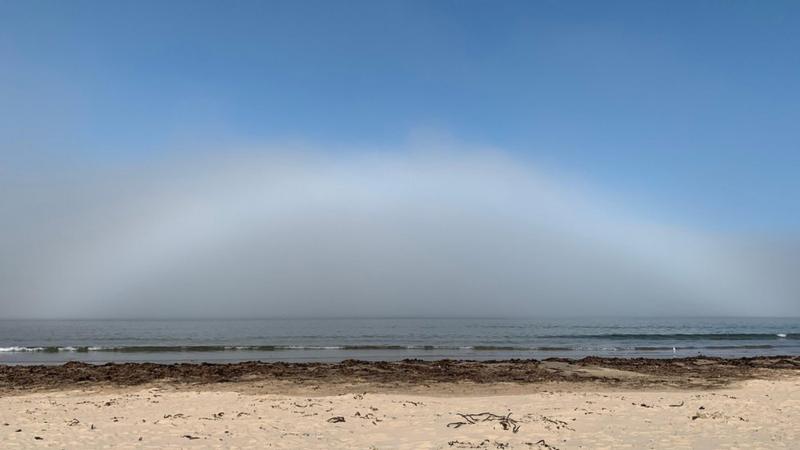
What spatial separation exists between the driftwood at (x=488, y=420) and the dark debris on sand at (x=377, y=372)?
649cm

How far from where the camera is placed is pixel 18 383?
16562 millimetres

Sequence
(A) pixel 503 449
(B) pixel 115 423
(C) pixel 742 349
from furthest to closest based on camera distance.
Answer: (C) pixel 742 349
(B) pixel 115 423
(A) pixel 503 449

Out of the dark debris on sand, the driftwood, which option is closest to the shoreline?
the dark debris on sand

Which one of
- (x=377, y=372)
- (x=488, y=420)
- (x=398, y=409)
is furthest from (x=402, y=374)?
(x=488, y=420)

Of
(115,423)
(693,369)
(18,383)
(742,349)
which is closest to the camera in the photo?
(115,423)

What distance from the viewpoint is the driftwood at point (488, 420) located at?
9609mm

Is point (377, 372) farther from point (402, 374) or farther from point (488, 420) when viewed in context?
point (488, 420)

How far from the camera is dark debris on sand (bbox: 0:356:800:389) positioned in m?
17.2

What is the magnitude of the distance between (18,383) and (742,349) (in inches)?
1643

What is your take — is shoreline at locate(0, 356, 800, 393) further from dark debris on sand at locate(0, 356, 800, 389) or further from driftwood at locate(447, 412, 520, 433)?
driftwood at locate(447, 412, 520, 433)

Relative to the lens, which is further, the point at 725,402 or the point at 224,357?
the point at 224,357

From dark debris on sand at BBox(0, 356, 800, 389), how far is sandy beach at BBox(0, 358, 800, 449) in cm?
10

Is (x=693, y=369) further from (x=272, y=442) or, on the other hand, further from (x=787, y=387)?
(x=272, y=442)

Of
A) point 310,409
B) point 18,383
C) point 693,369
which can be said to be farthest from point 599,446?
point 18,383
